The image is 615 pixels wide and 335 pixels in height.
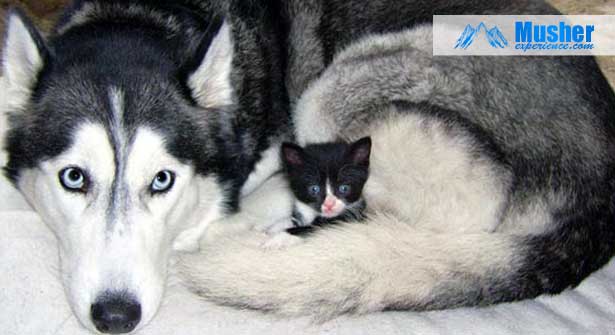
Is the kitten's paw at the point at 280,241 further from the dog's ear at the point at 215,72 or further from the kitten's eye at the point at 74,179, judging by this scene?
the kitten's eye at the point at 74,179

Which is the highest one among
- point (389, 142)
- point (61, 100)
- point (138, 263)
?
point (61, 100)

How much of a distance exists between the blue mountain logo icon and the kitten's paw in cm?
124

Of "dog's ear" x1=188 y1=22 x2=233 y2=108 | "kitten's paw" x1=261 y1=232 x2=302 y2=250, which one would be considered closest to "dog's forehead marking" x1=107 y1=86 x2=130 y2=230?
"dog's ear" x1=188 y1=22 x2=233 y2=108

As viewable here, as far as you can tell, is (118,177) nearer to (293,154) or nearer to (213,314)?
(213,314)

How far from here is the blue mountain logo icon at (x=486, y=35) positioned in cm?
352

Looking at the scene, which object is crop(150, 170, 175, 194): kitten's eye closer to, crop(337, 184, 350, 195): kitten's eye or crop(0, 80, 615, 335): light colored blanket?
crop(0, 80, 615, 335): light colored blanket

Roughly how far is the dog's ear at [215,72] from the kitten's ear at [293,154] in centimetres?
40

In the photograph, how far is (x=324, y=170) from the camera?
3467mm

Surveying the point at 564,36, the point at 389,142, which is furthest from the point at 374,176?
the point at 564,36

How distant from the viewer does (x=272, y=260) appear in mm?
3055

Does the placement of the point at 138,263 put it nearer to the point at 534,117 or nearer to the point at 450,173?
the point at 450,173

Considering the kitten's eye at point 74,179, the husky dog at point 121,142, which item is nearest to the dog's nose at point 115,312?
the husky dog at point 121,142

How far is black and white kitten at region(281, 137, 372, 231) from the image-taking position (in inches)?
135

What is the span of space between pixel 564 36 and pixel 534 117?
2.40 feet
